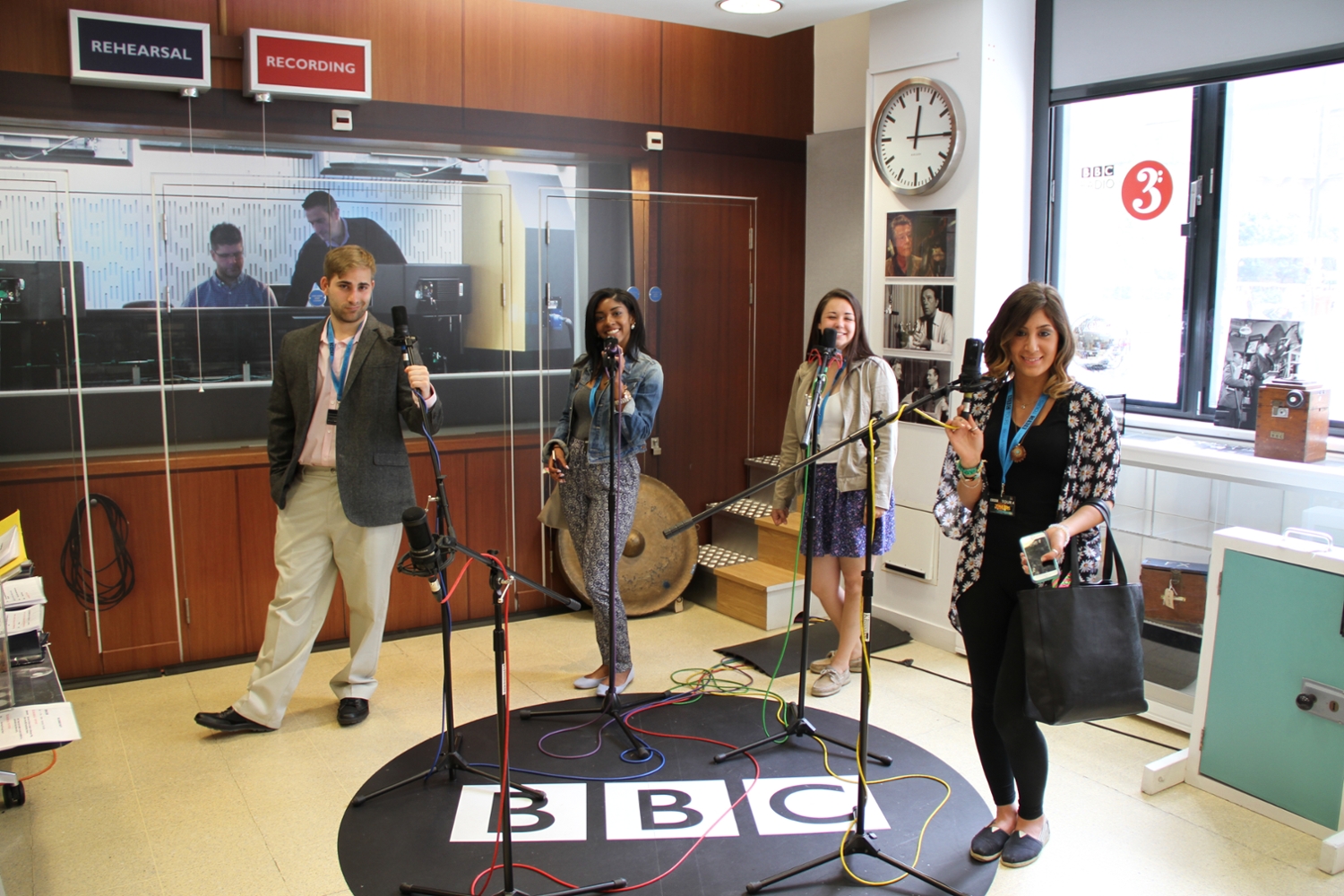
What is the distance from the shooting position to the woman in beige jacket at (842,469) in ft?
12.9

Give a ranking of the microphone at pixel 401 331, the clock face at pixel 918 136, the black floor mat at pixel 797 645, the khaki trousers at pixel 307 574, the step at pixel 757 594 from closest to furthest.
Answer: the microphone at pixel 401 331 < the khaki trousers at pixel 307 574 < the clock face at pixel 918 136 < the black floor mat at pixel 797 645 < the step at pixel 757 594

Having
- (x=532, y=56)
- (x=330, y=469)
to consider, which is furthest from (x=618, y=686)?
(x=532, y=56)

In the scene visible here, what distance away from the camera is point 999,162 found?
4.46m

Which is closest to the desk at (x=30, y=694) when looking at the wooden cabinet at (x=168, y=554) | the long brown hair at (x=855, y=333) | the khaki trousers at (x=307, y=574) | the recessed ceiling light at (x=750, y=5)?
the khaki trousers at (x=307, y=574)

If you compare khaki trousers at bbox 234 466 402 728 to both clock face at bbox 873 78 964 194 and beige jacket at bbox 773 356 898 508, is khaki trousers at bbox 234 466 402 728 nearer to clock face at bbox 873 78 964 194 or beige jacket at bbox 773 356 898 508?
beige jacket at bbox 773 356 898 508

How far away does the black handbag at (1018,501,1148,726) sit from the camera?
2.59 m

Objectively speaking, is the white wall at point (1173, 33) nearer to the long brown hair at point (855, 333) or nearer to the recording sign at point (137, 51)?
the long brown hair at point (855, 333)

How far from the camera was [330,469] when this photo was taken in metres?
3.78

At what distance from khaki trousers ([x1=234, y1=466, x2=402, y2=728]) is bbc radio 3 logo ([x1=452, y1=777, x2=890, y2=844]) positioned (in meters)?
0.90

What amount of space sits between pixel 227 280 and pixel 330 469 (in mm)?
1305

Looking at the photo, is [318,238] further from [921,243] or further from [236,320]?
[921,243]

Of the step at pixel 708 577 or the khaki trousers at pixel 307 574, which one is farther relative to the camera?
the step at pixel 708 577

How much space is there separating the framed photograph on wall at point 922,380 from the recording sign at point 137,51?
10.7ft

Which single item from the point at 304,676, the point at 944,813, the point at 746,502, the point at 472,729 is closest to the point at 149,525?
the point at 304,676
